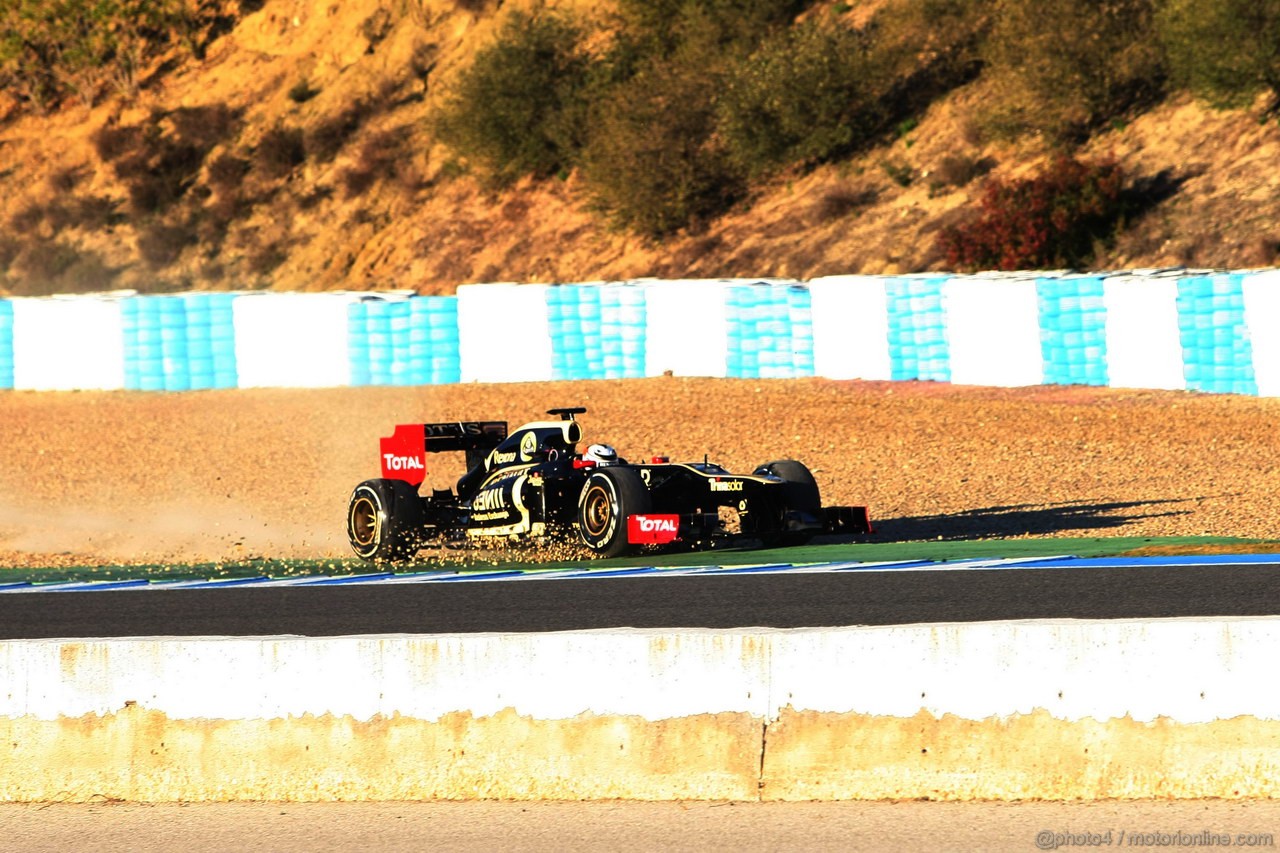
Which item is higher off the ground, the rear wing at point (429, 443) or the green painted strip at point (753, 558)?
the rear wing at point (429, 443)

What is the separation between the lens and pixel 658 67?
44062 millimetres

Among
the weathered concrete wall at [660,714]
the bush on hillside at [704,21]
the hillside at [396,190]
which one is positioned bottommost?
the weathered concrete wall at [660,714]

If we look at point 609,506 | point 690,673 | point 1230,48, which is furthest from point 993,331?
point 690,673

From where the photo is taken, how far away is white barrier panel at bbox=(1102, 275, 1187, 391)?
75.3 ft

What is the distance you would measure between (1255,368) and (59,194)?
128 feet

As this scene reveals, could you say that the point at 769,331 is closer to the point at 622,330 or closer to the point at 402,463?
the point at 622,330

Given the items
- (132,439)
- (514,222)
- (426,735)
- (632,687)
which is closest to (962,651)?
(632,687)

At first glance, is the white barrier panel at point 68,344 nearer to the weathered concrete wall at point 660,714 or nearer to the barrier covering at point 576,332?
the barrier covering at point 576,332

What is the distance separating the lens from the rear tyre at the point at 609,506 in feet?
41.4

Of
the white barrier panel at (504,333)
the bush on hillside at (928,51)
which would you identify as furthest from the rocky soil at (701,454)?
the bush on hillside at (928,51)

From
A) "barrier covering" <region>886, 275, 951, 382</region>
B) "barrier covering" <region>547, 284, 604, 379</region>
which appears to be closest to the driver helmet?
"barrier covering" <region>886, 275, 951, 382</region>

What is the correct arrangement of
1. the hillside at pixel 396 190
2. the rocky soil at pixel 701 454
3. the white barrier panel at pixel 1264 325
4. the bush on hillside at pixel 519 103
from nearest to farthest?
the rocky soil at pixel 701 454 → the white barrier panel at pixel 1264 325 → the hillside at pixel 396 190 → the bush on hillside at pixel 519 103

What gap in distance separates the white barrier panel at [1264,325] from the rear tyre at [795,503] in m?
10.5

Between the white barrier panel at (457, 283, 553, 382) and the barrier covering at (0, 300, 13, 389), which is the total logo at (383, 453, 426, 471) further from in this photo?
the barrier covering at (0, 300, 13, 389)
